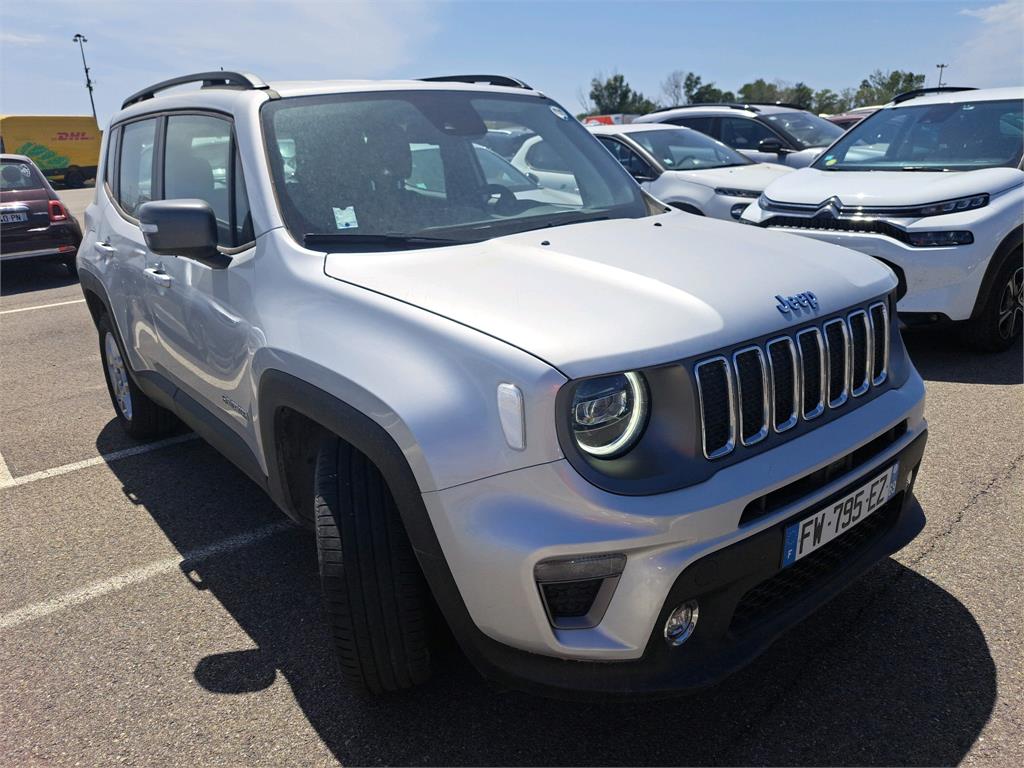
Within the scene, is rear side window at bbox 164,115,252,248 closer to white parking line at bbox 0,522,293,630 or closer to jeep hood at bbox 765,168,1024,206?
white parking line at bbox 0,522,293,630

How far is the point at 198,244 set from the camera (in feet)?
9.24

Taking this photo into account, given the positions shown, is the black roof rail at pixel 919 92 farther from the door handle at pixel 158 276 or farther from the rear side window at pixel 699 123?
the door handle at pixel 158 276

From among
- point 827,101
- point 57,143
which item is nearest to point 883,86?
point 827,101

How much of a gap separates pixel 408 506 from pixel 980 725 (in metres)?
1.65

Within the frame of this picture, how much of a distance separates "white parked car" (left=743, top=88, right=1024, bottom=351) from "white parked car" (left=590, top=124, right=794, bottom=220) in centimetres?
122

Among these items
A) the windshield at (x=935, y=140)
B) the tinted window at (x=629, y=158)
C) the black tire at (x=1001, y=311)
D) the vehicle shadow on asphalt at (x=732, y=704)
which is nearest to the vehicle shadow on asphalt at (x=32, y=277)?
the tinted window at (x=629, y=158)

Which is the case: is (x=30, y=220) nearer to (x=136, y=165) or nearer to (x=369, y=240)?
(x=136, y=165)

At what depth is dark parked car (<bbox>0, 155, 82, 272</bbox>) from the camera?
10.7 metres

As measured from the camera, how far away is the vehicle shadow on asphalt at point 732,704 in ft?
7.59

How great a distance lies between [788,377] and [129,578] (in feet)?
8.61

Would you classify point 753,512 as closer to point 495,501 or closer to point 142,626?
point 495,501

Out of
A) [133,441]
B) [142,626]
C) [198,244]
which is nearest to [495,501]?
[198,244]

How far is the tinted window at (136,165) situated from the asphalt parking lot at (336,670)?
1.44m

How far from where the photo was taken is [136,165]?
4.23 meters
